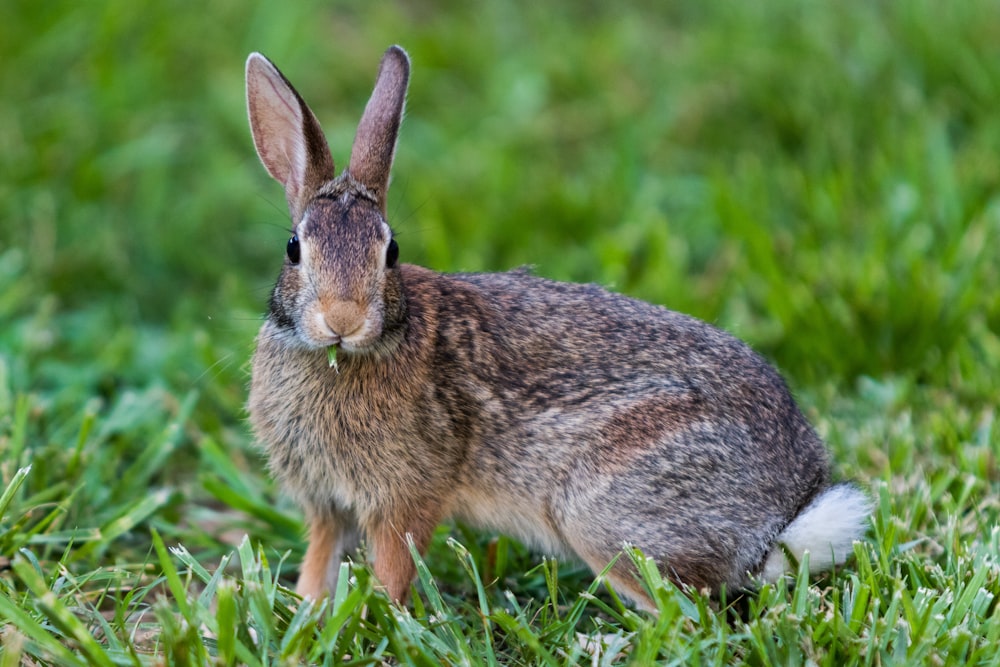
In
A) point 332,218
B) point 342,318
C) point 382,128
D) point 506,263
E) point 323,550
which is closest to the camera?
point 342,318

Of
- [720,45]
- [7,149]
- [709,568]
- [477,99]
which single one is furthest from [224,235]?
[709,568]

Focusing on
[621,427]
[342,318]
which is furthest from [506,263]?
[342,318]

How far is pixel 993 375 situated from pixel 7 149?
17.5 feet

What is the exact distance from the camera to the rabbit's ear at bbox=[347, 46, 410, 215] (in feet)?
13.9

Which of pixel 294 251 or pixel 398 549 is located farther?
pixel 398 549

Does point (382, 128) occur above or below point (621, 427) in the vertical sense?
above

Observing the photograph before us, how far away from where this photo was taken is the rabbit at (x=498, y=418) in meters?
4.01

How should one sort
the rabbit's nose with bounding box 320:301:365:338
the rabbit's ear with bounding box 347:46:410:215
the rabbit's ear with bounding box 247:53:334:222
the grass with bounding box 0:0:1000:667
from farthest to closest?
the rabbit's ear with bounding box 347:46:410:215
the rabbit's ear with bounding box 247:53:334:222
the rabbit's nose with bounding box 320:301:365:338
the grass with bounding box 0:0:1000:667

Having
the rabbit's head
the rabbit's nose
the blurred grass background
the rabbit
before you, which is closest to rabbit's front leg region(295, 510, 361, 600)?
the rabbit

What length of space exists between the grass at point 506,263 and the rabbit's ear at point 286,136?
1.22 m

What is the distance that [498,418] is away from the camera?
428 cm

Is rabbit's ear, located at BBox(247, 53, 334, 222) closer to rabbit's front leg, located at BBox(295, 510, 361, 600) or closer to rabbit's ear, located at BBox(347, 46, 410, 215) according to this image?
rabbit's ear, located at BBox(347, 46, 410, 215)

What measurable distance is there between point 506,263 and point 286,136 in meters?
2.77

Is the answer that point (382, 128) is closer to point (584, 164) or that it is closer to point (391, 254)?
point (391, 254)
